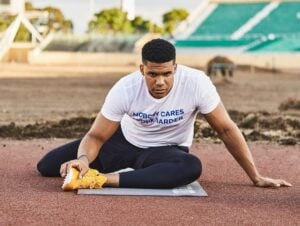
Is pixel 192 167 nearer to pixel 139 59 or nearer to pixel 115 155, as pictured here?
pixel 115 155

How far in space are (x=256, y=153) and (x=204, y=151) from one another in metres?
0.60

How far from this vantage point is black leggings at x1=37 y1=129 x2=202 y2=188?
608 centimetres

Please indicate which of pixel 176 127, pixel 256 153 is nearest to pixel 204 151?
pixel 256 153

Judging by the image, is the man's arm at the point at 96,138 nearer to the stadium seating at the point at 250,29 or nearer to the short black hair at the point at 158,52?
the short black hair at the point at 158,52

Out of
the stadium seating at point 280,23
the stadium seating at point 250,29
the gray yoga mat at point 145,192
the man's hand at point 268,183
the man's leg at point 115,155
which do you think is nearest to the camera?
the gray yoga mat at point 145,192

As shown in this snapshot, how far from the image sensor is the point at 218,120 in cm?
612

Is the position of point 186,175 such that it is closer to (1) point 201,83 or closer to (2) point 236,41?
(1) point 201,83

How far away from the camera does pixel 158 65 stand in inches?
221

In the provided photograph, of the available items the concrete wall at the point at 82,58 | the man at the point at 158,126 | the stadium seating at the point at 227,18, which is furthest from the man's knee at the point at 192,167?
the stadium seating at the point at 227,18

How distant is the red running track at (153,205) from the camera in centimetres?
499

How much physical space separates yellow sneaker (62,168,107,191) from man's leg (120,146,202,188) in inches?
7.7

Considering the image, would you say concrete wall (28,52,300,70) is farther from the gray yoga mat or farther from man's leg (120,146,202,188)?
the gray yoga mat

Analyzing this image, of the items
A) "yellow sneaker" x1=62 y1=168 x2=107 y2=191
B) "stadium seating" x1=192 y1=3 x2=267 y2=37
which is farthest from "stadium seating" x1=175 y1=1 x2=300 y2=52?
"yellow sneaker" x1=62 y1=168 x2=107 y2=191

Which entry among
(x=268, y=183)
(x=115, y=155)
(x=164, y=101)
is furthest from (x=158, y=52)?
(x=268, y=183)
